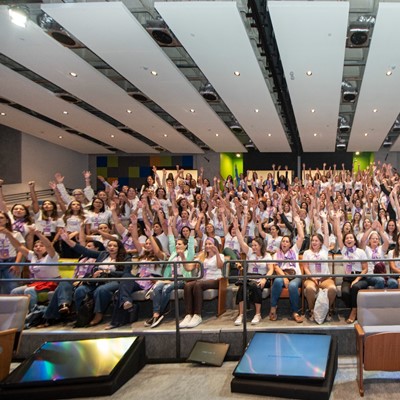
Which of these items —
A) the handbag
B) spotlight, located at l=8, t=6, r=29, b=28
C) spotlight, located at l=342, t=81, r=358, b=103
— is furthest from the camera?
spotlight, located at l=342, t=81, r=358, b=103

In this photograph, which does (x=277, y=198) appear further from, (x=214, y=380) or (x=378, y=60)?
(x=214, y=380)

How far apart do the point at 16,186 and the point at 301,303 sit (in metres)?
13.0

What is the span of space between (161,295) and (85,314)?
2.72ft

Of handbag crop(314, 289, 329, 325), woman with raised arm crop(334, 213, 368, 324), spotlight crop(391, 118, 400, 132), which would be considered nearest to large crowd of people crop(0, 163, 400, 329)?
woman with raised arm crop(334, 213, 368, 324)

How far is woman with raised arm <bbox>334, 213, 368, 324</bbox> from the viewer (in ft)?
13.9

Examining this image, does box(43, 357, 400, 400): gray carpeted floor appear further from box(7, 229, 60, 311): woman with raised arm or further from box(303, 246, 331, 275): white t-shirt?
box(7, 229, 60, 311): woman with raised arm

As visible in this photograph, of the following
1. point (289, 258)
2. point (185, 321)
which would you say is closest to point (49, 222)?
point (185, 321)

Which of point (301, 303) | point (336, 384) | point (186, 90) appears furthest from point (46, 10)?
point (336, 384)

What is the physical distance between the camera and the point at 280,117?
12.2 m

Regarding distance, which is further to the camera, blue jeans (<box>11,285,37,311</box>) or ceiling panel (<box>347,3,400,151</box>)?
ceiling panel (<box>347,3,400,151</box>)

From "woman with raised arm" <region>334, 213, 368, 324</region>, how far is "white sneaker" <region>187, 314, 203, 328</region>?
A: 5.07 ft

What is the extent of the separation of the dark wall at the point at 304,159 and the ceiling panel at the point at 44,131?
7393mm

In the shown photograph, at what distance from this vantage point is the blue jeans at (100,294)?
438 cm

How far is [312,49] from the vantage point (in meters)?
6.96
